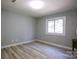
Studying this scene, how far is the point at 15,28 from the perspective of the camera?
454 centimetres

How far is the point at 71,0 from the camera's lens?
8.29ft

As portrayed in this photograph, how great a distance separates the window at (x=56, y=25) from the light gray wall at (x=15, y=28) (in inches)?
64.7

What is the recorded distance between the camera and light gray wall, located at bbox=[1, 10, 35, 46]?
12.9ft

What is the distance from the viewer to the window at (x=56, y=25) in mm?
4285

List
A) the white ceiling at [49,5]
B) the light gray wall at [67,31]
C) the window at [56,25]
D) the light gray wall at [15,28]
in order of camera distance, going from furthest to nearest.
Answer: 1. the window at [56,25]
2. the light gray wall at [15,28]
3. the light gray wall at [67,31]
4. the white ceiling at [49,5]

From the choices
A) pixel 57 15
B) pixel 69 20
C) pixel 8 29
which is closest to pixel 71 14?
pixel 69 20

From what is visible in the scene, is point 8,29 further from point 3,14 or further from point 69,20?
point 69,20

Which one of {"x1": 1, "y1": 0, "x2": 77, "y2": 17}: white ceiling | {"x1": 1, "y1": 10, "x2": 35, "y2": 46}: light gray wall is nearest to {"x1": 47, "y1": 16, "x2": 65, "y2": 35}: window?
{"x1": 1, "y1": 0, "x2": 77, "y2": 17}: white ceiling

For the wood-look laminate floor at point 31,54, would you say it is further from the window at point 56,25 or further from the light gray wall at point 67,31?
the window at point 56,25

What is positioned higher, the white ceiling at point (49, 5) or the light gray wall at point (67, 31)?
the white ceiling at point (49, 5)

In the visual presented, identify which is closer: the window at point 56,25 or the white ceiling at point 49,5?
the white ceiling at point 49,5

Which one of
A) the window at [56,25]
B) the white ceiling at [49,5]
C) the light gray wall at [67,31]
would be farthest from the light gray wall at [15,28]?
the window at [56,25]

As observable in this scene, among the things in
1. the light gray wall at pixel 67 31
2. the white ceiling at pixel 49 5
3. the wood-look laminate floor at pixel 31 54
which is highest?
the white ceiling at pixel 49 5

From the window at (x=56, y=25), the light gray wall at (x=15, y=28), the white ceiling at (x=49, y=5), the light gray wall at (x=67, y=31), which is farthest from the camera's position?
the window at (x=56, y=25)
